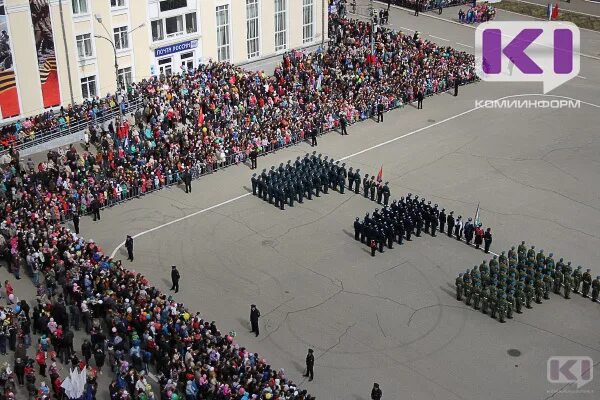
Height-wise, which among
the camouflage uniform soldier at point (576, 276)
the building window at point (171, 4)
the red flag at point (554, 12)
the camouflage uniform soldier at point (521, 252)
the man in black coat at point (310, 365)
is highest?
the building window at point (171, 4)

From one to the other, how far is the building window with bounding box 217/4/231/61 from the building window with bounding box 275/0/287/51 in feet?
14.5

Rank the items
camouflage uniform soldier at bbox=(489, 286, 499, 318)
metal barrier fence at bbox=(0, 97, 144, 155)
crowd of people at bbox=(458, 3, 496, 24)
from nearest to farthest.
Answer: camouflage uniform soldier at bbox=(489, 286, 499, 318) < metal barrier fence at bbox=(0, 97, 144, 155) < crowd of people at bbox=(458, 3, 496, 24)

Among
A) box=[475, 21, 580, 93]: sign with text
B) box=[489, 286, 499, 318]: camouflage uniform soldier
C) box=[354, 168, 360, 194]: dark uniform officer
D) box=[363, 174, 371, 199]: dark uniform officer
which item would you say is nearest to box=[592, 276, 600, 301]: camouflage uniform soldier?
box=[489, 286, 499, 318]: camouflage uniform soldier

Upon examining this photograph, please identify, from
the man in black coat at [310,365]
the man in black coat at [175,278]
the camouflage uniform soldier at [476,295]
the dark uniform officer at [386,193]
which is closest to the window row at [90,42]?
the man in black coat at [175,278]

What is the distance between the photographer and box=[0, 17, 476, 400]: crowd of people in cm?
2772

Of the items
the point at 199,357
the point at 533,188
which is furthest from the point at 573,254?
the point at 199,357

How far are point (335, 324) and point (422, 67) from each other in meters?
29.8

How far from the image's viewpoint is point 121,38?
4803 centimetres

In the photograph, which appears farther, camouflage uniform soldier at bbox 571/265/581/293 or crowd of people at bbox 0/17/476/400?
camouflage uniform soldier at bbox 571/265/581/293

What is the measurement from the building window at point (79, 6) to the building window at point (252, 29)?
472 inches

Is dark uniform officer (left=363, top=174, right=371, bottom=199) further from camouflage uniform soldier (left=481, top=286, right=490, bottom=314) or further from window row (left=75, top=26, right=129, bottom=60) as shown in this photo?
window row (left=75, top=26, right=129, bottom=60)

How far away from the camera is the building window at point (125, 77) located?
→ 160ft

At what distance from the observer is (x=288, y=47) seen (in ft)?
191

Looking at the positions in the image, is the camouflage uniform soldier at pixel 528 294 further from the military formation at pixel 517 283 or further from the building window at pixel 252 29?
the building window at pixel 252 29
